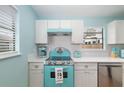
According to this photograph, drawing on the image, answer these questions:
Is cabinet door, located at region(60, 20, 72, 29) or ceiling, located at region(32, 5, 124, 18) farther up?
ceiling, located at region(32, 5, 124, 18)

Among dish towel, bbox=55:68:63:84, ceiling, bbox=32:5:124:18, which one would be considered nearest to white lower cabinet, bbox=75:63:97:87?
dish towel, bbox=55:68:63:84

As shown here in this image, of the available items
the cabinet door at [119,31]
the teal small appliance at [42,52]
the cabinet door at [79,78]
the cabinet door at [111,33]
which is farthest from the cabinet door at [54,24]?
the cabinet door at [119,31]

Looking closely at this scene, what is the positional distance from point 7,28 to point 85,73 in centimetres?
187

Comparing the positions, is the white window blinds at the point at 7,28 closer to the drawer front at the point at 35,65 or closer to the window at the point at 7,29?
the window at the point at 7,29

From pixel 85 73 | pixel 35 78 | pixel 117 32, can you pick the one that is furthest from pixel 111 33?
pixel 35 78

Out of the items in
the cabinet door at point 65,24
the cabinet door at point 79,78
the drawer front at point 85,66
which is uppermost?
the cabinet door at point 65,24

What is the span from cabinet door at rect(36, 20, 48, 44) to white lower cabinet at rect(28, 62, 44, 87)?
71 centimetres

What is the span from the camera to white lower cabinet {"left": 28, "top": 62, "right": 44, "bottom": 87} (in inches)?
120

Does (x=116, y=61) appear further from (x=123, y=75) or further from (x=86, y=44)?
(x=86, y=44)

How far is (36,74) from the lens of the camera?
10.1ft

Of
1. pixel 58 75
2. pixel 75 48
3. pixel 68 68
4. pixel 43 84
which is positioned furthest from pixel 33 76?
pixel 75 48

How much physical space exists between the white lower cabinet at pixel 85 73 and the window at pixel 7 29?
1.45m

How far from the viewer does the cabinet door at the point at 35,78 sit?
10.1ft

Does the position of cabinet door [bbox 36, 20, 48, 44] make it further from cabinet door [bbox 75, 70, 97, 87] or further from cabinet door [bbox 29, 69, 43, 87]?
cabinet door [bbox 75, 70, 97, 87]
